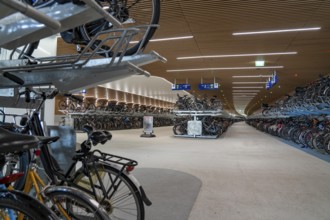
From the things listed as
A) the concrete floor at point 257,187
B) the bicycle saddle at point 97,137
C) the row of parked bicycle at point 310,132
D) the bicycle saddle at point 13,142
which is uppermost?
the bicycle saddle at point 13,142

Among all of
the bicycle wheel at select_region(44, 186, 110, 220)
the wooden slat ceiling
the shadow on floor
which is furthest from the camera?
the wooden slat ceiling

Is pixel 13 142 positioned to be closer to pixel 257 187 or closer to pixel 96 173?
pixel 96 173

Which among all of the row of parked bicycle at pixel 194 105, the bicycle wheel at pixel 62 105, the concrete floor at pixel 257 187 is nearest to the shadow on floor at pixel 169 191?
the concrete floor at pixel 257 187

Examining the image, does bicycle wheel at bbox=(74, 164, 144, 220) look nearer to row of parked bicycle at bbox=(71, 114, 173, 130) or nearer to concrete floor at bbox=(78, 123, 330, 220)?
concrete floor at bbox=(78, 123, 330, 220)

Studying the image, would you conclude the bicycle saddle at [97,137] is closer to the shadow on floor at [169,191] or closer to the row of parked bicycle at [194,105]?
the shadow on floor at [169,191]

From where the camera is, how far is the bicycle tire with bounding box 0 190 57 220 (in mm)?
1057

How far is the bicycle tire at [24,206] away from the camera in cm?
106

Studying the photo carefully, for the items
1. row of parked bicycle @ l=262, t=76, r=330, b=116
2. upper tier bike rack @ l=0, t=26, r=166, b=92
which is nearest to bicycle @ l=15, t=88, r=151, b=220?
upper tier bike rack @ l=0, t=26, r=166, b=92

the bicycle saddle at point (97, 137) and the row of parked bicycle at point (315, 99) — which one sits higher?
the row of parked bicycle at point (315, 99)

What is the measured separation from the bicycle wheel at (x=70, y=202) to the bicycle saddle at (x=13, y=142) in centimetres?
35

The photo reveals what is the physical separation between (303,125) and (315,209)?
7817 millimetres

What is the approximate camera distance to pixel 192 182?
383 cm

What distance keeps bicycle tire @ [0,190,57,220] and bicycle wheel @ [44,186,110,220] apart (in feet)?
1.05

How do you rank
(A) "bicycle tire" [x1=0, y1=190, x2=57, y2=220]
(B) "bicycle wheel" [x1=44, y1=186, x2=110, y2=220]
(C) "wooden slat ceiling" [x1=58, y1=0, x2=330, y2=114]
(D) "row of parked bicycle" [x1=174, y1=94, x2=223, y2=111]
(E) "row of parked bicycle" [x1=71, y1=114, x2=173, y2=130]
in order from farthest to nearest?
(E) "row of parked bicycle" [x1=71, y1=114, x2=173, y2=130] < (D) "row of parked bicycle" [x1=174, y1=94, x2=223, y2=111] < (C) "wooden slat ceiling" [x1=58, y1=0, x2=330, y2=114] < (B) "bicycle wheel" [x1=44, y1=186, x2=110, y2=220] < (A) "bicycle tire" [x1=0, y1=190, x2=57, y2=220]
